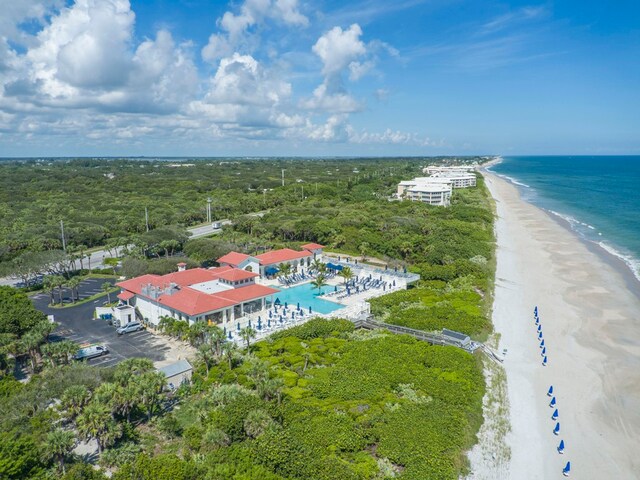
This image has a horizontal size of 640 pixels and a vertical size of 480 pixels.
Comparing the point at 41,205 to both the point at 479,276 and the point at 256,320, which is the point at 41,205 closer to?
the point at 256,320

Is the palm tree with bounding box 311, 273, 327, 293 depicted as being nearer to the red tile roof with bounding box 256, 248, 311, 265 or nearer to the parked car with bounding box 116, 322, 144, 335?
the red tile roof with bounding box 256, 248, 311, 265

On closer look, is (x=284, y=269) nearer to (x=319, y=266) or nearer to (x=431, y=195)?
(x=319, y=266)

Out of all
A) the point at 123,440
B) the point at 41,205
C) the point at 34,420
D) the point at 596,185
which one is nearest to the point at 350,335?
the point at 123,440

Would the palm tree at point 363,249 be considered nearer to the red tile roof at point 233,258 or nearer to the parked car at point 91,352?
the red tile roof at point 233,258

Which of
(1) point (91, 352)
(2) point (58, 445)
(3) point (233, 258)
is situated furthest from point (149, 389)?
(3) point (233, 258)

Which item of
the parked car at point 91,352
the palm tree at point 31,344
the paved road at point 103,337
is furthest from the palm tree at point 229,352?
the palm tree at point 31,344
